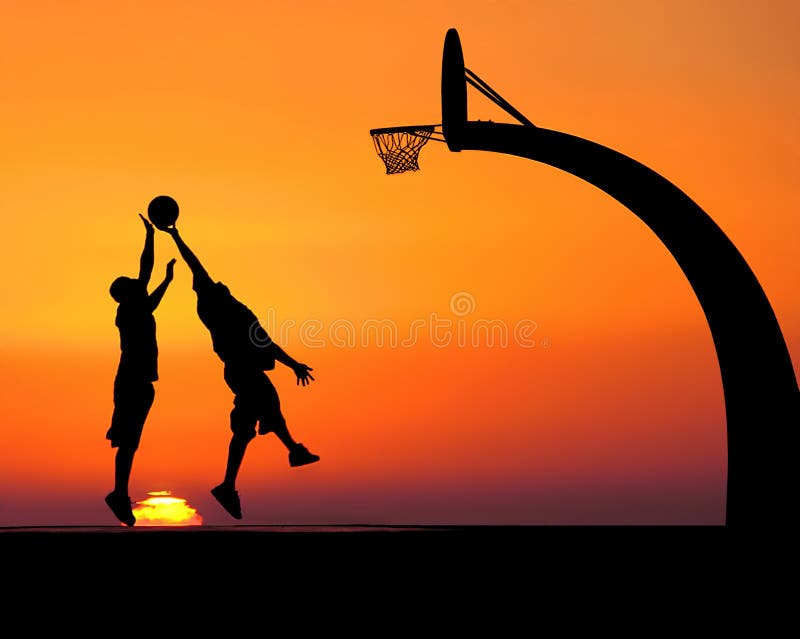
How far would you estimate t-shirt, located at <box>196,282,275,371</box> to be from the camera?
44.6 feet

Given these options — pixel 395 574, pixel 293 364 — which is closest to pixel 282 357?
pixel 293 364

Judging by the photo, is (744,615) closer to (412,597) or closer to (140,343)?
(412,597)

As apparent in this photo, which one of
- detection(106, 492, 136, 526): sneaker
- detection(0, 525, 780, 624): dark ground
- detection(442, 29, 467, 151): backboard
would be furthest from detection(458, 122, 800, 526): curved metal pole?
detection(106, 492, 136, 526): sneaker

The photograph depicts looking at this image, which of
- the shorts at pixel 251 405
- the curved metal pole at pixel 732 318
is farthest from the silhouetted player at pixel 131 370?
the curved metal pole at pixel 732 318

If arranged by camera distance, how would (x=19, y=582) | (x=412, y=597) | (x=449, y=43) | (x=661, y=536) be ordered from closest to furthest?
(x=412, y=597), (x=19, y=582), (x=661, y=536), (x=449, y=43)

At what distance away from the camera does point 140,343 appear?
13.4 metres

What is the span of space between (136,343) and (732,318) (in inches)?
254

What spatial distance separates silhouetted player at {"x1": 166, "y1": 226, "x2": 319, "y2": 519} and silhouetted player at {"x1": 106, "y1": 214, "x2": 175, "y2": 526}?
541 mm

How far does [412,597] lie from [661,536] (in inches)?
164

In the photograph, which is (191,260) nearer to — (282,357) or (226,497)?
(282,357)

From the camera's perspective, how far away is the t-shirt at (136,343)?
13391 millimetres

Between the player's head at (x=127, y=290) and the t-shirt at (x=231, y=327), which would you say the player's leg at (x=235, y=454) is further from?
the player's head at (x=127, y=290)

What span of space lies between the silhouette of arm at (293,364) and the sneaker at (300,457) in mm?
746

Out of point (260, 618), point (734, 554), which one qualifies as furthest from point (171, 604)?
point (734, 554)
